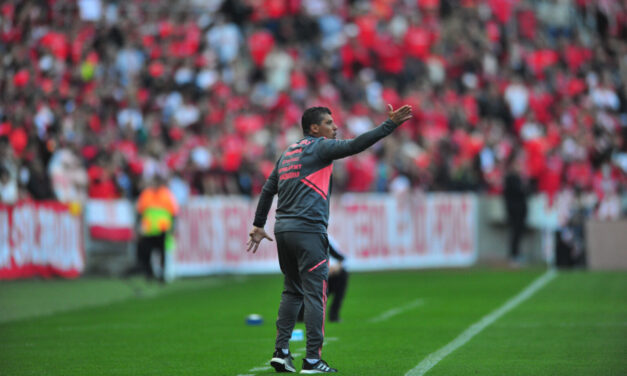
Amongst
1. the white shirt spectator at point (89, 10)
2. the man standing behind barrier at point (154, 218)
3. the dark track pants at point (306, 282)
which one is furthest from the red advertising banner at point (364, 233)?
the dark track pants at point (306, 282)

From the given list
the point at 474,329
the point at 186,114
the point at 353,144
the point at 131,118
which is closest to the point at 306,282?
the point at 353,144

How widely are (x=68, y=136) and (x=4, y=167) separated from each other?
8.51ft

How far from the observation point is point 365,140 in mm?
8297

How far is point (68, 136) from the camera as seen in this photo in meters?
23.5

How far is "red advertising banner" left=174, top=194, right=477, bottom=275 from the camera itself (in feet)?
76.9

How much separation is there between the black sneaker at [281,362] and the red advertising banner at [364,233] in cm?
1395

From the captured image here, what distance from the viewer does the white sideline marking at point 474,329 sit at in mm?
9276

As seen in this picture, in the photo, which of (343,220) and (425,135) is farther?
(425,135)

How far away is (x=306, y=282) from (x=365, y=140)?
4.09ft

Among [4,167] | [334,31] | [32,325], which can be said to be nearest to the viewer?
[32,325]

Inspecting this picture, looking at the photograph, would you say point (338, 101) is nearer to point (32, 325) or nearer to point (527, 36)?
point (527, 36)

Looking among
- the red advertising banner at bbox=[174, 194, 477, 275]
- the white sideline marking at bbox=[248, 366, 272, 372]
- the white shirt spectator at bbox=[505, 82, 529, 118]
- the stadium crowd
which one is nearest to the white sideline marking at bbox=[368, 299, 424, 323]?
the white sideline marking at bbox=[248, 366, 272, 372]

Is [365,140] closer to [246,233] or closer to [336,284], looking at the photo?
[336,284]

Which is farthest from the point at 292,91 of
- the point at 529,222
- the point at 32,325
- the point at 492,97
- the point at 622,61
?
the point at 32,325
